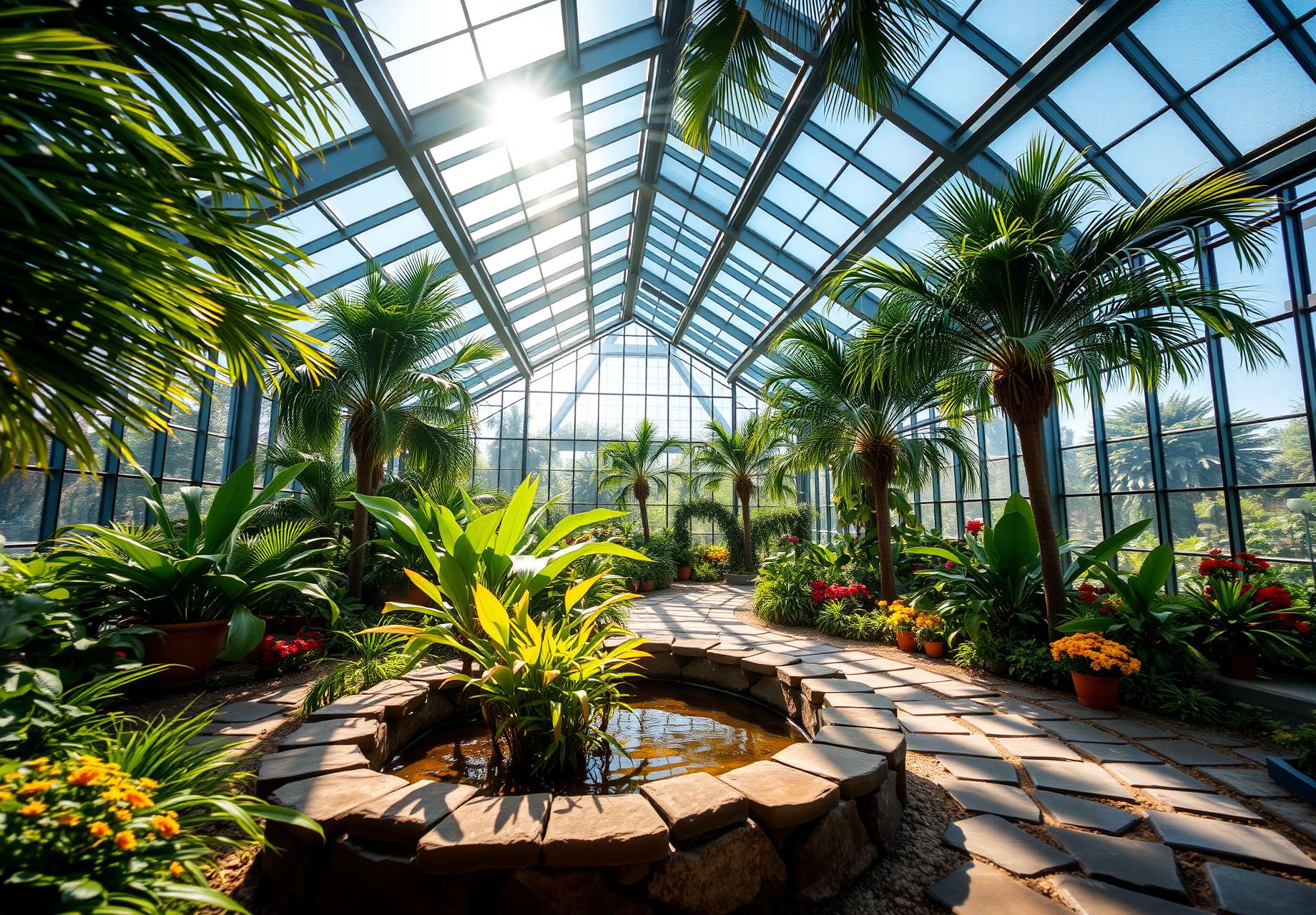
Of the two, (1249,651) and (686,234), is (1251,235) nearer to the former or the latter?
(1249,651)

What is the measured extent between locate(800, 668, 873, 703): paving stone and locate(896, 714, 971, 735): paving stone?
0.85ft

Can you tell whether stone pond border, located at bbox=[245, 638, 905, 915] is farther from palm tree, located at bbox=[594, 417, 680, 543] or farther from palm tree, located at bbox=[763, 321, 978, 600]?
palm tree, located at bbox=[594, 417, 680, 543]

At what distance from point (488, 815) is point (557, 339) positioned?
13535 millimetres

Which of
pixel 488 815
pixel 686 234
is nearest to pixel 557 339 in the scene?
pixel 686 234

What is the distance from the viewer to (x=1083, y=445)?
6.77 m

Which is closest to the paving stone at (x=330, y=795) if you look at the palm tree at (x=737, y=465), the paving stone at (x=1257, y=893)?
the paving stone at (x=1257, y=893)

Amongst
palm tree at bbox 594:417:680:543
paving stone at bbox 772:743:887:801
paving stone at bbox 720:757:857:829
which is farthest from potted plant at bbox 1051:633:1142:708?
palm tree at bbox 594:417:680:543

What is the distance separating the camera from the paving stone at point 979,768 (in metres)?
2.25

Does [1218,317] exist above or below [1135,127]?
below

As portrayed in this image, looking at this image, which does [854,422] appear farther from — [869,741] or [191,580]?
[191,580]

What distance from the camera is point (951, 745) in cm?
260

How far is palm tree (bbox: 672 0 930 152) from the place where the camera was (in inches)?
108

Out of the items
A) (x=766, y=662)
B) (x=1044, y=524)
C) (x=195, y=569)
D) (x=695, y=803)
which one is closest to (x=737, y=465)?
(x=1044, y=524)

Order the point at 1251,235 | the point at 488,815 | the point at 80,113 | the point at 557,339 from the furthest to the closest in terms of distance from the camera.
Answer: the point at 557,339 → the point at 1251,235 → the point at 488,815 → the point at 80,113
